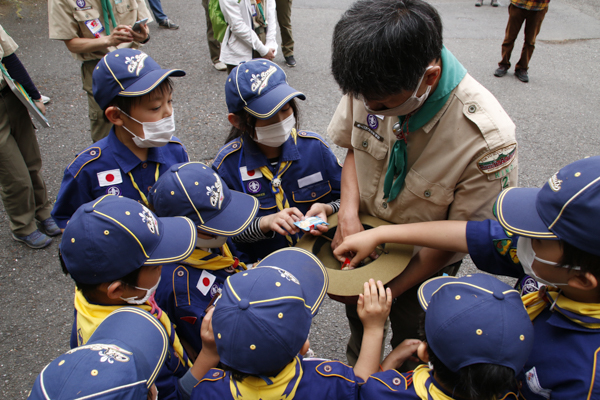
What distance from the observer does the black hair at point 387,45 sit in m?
1.23

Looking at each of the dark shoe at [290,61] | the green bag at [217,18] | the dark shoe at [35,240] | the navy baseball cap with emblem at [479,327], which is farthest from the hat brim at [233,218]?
the dark shoe at [290,61]

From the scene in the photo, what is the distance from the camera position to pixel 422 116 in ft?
4.99

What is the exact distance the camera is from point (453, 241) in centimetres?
152

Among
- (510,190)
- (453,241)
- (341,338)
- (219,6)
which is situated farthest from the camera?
(219,6)

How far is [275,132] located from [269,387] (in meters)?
1.26

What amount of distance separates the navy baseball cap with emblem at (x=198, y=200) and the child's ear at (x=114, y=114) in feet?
1.73

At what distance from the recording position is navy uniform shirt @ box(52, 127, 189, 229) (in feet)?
6.98

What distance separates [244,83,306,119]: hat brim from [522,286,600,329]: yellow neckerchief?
136 centimetres

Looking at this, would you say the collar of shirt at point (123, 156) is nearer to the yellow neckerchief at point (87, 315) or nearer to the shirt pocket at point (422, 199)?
the yellow neckerchief at point (87, 315)

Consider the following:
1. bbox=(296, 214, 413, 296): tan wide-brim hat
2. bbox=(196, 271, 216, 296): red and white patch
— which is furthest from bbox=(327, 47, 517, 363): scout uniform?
bbox=(196, 271, 216, 296): red and white patch

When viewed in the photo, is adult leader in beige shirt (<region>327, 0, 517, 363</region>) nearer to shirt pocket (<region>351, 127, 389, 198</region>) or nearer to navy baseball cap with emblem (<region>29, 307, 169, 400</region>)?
shirt pocket (<region>351, 127, 389, 198</region>)

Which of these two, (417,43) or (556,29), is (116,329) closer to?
(417,43)

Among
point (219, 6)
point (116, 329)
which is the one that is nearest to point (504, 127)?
point (116, 329)

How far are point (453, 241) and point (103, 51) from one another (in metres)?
3.06
